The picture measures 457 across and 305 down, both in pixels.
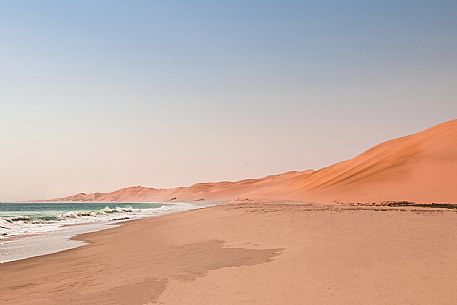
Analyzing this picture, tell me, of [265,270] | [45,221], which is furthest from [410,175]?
[265,270]

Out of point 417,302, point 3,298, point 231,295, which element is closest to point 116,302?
point 231,295

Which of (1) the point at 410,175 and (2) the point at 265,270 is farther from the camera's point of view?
(1) the point at 410,175

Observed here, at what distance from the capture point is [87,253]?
14.9 m

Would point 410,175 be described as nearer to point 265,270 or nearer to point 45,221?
point 45,221

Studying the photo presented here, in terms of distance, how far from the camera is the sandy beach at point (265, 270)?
700cm

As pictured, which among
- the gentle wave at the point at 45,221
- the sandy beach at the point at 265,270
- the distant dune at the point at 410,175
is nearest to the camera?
the sandy beach at the point at 265,270

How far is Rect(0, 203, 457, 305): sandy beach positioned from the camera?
700 cm

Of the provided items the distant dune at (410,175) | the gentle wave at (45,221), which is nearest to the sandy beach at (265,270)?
the gentle wave at (45,221)

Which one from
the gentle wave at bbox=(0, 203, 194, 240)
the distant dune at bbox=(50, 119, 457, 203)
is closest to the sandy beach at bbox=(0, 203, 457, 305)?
the gentle wave at bbox=(0, 203, 194, 240)

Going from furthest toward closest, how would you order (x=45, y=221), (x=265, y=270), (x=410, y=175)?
(x=410, y=175) → (x=45, y=221) → (x=265, y=270)

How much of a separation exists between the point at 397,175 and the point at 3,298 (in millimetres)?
45041

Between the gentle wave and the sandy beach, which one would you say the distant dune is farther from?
the gentle wave

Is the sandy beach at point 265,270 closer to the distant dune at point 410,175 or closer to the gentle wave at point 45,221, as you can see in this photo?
the gentle wave at point 45,221

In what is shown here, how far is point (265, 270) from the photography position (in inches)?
352
